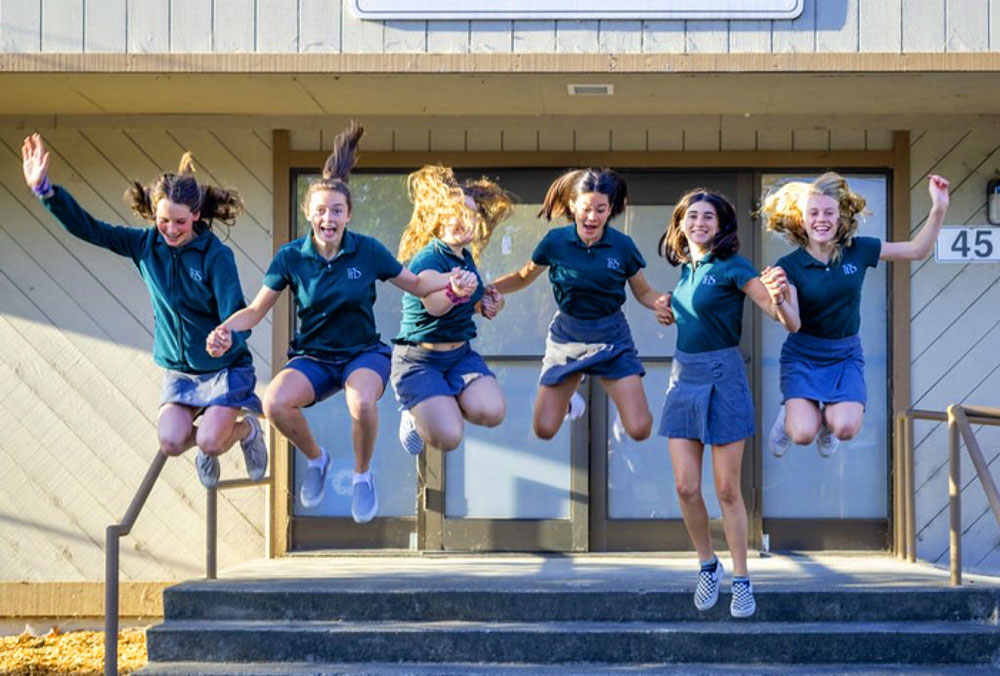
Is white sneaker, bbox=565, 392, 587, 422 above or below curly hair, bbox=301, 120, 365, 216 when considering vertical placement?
below

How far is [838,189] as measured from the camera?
683cm

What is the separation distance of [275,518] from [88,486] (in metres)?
1.18

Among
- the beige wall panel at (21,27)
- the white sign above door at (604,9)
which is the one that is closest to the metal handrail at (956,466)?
the white sign above door at (604,9)

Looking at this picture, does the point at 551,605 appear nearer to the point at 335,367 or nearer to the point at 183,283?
the point at 335,367

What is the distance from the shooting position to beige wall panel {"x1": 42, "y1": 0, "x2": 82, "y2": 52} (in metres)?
7.82

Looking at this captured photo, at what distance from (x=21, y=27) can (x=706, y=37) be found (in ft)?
11.7

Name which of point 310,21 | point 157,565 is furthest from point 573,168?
point 157,565

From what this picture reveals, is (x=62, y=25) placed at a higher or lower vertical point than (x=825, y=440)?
higher

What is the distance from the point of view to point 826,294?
6.84 metres

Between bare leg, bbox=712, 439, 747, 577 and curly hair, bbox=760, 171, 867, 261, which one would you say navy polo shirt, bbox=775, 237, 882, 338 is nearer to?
curly hair, bbox=760, 171, 867, 261

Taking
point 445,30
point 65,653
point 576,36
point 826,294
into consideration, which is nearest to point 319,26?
point 445,30

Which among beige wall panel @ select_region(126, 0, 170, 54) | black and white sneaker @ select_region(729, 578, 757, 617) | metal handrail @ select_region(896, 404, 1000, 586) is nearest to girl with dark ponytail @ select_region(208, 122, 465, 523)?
beige wall panel @ select_region(126, 0, 170, 54)

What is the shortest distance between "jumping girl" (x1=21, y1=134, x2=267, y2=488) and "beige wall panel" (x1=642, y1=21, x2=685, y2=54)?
229 cm

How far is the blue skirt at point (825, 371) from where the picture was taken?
688 cm
